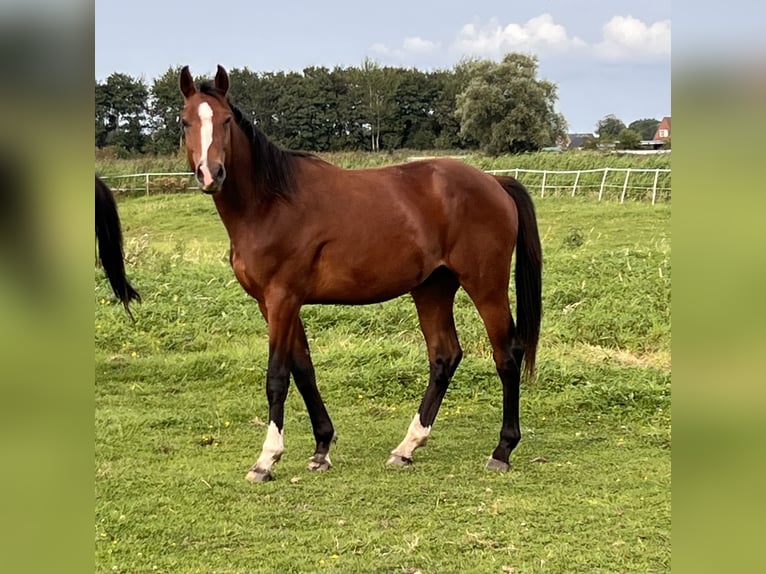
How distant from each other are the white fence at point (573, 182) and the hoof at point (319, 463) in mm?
13428

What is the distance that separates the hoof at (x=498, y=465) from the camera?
175 inches

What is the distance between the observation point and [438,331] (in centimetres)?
496

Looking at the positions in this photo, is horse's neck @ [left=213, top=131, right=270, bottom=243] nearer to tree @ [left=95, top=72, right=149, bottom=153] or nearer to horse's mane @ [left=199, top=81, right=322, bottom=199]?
horse's mane @ [left=199, top=81, right=322, bottom=199]

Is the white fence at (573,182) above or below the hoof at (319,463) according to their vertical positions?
above

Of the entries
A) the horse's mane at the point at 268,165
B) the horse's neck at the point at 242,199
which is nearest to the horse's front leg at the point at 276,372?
the horse's neck at the point at 242,199

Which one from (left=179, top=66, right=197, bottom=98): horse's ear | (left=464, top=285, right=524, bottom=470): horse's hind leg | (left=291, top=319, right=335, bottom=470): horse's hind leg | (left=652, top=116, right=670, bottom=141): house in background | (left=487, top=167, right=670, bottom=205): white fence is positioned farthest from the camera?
(left=487, top=167, right=670, bottom=205): white fence

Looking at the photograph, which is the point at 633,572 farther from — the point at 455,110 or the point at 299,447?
the point at 455,110

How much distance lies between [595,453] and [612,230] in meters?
8.47

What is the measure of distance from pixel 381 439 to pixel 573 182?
15234 mm

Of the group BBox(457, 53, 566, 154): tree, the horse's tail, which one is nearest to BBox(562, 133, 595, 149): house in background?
BBox(457, 53, 566, 154): tree

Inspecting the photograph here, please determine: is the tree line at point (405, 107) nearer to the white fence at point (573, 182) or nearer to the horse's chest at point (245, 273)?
the white fence at point (573, 182)

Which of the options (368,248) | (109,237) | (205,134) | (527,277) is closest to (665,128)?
(109,237)

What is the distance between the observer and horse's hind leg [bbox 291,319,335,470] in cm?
452
